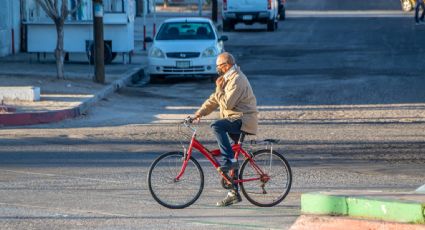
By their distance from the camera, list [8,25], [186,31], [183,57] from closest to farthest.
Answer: [183,57] < [186,31] < [8,25]

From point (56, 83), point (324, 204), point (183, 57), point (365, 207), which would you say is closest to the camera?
point (365, 207)

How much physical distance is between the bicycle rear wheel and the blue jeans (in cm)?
28

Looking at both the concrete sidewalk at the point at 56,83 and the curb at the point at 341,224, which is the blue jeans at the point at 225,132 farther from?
the concrete sidewalk at the point at 56,83

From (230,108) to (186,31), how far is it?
15768mm

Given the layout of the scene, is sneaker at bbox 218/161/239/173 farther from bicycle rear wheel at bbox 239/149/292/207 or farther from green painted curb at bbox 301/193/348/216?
green painted curb at bbox 301/193/348/216

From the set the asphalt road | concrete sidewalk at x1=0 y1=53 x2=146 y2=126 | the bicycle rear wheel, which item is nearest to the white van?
concrete sidewalk at x1=0 y1=53 x2=146 y2=126

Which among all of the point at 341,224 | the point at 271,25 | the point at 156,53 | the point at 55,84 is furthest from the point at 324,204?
the point at 271,25

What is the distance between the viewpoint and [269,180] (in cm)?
1045

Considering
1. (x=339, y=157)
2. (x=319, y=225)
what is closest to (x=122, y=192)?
(x=319, y=225)

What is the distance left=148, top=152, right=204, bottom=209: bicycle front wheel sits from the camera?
33.3 ft

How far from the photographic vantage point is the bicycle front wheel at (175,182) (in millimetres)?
10164

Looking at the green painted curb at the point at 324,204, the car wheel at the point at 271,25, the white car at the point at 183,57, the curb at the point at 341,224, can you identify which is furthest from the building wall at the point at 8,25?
the curb at the point at 341,224

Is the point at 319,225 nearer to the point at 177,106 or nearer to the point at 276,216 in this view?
the point at 276,216

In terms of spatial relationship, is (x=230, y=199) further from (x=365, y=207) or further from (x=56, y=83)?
(x=56, y=83)
